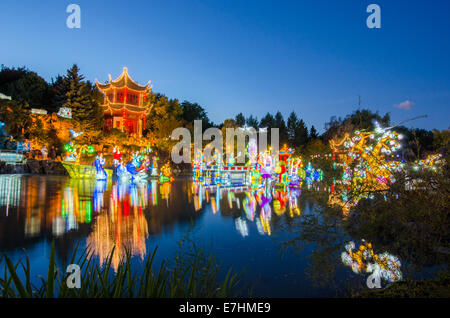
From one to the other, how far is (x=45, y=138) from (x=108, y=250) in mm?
29914

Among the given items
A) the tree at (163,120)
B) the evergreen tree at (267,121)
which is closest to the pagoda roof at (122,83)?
the tree at (163,120)

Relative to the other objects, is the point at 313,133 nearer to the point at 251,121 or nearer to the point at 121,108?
the point at 251,121

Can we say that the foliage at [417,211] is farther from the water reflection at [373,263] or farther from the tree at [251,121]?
the tree at [251,121]

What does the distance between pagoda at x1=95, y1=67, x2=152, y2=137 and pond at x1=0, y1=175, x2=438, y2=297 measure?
90.1ft

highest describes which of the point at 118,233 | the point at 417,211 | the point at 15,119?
the point at 15,119

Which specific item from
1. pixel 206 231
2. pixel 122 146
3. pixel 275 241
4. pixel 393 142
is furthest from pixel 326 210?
pixel 122 146

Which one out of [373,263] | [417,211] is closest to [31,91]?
[373,263]

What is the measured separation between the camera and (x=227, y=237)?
587 centimetres

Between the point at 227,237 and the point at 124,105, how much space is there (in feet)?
107

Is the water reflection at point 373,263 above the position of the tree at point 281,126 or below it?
below

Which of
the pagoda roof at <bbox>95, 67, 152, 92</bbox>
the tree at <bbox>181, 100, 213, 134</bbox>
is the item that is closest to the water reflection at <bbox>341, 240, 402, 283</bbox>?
→ the pagoda roof at <bbox>95, 67, 152, 92</bbox>

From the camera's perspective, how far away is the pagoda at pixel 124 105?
35.7m

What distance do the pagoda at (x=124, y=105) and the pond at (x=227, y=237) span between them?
27466mm
